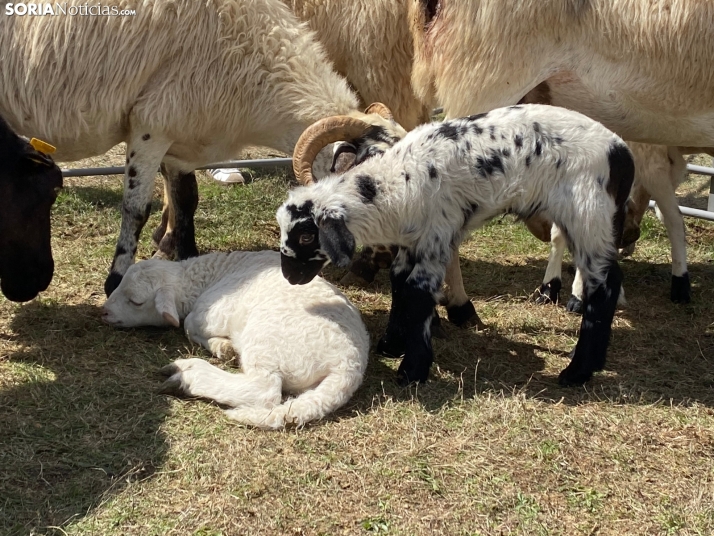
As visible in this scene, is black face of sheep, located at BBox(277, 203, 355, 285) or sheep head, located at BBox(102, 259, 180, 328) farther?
sheep head, located at BBox(102, 259, 180, 328)

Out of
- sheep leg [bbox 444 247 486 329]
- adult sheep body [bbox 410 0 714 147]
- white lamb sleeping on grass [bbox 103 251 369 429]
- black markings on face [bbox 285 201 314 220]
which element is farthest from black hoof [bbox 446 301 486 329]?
black markings on face [bbox 285 201 314 220]

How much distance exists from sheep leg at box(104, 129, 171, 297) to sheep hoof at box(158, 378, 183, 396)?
1.48 m

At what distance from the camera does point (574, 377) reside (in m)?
5.21

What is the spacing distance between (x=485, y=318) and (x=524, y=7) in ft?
7.12

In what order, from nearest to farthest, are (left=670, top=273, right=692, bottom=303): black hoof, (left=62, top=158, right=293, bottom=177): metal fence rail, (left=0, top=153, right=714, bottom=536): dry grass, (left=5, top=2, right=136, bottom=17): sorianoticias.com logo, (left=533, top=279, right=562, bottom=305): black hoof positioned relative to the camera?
(left=0, top=153, right=714, bottom=536): dry grass, (left=5, top=2, right=136, bottom=17): sorianoticias.com logo, (left=533, top=279, right=562, bottom=305): black hoof, (left=670, top=273, right=692, bottom=303): black hoof, (left=62, top=158, right=293, bottom=177): metal fence rail

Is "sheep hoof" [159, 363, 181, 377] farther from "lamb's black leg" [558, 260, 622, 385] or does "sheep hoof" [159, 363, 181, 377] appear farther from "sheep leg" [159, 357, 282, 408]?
"lamb's black leg" [558, 260, 622, 385]

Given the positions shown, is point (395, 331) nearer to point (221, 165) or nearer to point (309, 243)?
point (309, 243)

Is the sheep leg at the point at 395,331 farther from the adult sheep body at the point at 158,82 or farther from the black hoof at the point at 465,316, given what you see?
the adult sheep body at the point at 158,82

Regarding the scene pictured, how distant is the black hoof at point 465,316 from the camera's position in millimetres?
6195

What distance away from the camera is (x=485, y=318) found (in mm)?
6398

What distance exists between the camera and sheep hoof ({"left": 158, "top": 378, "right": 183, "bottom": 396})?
4.92 m

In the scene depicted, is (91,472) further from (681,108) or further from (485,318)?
(681,108)

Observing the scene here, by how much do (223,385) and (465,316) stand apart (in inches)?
81.4

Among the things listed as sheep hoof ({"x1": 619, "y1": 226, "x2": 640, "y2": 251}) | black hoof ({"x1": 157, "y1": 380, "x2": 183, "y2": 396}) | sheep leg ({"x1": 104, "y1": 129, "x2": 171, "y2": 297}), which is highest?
A: sheep leg ({"x1": 104, "y1": 129, "x2": 171, "y2": 297})
